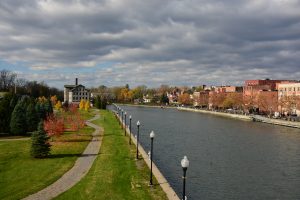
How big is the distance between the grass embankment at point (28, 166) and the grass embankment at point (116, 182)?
7.51 ft

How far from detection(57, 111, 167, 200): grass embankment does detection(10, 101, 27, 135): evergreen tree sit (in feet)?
65.2

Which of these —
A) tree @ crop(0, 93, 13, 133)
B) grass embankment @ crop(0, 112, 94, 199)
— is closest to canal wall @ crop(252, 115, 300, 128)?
grass embankment @ crop(0, 112, 94, 199)

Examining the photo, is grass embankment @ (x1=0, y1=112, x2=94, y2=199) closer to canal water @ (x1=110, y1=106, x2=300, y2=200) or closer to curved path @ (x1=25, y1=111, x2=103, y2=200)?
curved path @ (x1=25, y1=111, x2=103, y2=200)

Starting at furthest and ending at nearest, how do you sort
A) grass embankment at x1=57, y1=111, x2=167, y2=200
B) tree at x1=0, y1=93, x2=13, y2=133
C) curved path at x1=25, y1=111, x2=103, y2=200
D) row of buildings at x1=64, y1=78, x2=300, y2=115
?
1. row of buildings at x1=64, y1=78, x2=300, y2=115
2. tree at x1=0, y1=93, x2=13, y2=133
3. grass embankment at x1=57, y1=111, x2=167, y2=200
4. curved path at x1=25, y1=111, x2=103, y2=200

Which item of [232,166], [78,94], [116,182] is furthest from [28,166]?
[78,94]

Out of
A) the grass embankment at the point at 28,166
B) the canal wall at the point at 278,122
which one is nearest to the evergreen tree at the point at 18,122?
the grass embankment at the point at 28,166

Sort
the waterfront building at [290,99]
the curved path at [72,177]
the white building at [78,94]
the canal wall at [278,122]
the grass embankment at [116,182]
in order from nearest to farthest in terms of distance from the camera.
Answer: the curved path at [72,177]
the grass embankment at [116,182]
the canal wall at [278,122]
the waterfront building at [290,99]
the white building at [78,94]

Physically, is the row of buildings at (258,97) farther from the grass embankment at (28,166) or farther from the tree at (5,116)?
the grass embankment at (28,166)

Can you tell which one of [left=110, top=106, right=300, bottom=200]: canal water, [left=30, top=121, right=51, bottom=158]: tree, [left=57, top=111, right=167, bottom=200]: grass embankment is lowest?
[left=110, top=106, right=300, bottom=200]: canal water

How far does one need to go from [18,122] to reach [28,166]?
22.5 m

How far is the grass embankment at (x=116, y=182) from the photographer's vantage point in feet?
73.5

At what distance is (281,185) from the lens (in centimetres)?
3003

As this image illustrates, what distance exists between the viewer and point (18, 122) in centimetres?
5112

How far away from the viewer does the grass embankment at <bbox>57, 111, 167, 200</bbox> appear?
22391mm
